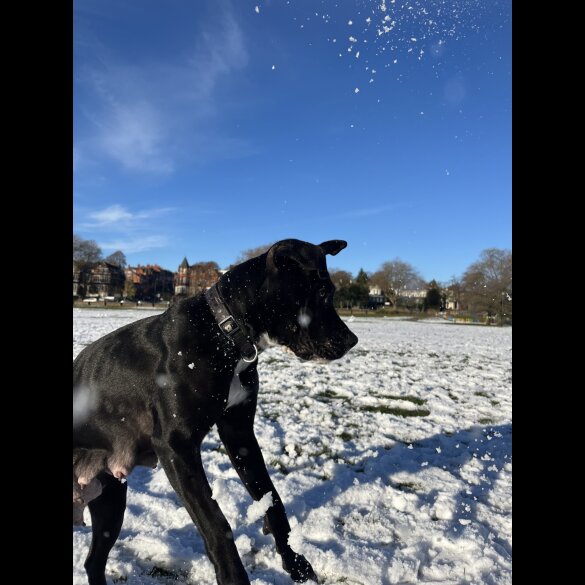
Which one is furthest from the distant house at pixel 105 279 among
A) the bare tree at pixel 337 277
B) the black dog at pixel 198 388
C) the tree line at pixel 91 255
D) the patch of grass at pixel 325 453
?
the black dog at pixel 198 388

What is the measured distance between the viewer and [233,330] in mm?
2334

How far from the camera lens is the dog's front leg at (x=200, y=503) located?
1.94m

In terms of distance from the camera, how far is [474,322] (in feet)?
128

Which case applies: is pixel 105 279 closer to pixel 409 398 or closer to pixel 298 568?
pixel 409 398

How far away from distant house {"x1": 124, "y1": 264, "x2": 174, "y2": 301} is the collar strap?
4429 centimetres

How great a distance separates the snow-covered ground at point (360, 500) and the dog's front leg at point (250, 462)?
0.17 m

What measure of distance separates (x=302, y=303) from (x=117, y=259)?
58.0m

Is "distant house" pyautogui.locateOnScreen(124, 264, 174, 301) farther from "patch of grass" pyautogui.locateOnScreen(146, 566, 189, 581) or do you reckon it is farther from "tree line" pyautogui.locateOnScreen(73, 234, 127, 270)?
"patch of grass" pyautogui.locateOnScreen(146, 566, 189, 581)

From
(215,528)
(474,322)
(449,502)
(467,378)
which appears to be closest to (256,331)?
(215,528)

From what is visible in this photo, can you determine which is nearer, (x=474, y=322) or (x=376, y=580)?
(x=376, y=580)

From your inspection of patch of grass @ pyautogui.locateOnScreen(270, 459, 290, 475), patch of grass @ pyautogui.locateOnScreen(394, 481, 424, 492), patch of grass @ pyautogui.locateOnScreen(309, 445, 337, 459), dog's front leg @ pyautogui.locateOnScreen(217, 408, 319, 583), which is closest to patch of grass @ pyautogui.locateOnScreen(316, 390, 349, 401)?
patch of grass @ pyautogui.locateOnScreen(309, 445, 337, 459)
